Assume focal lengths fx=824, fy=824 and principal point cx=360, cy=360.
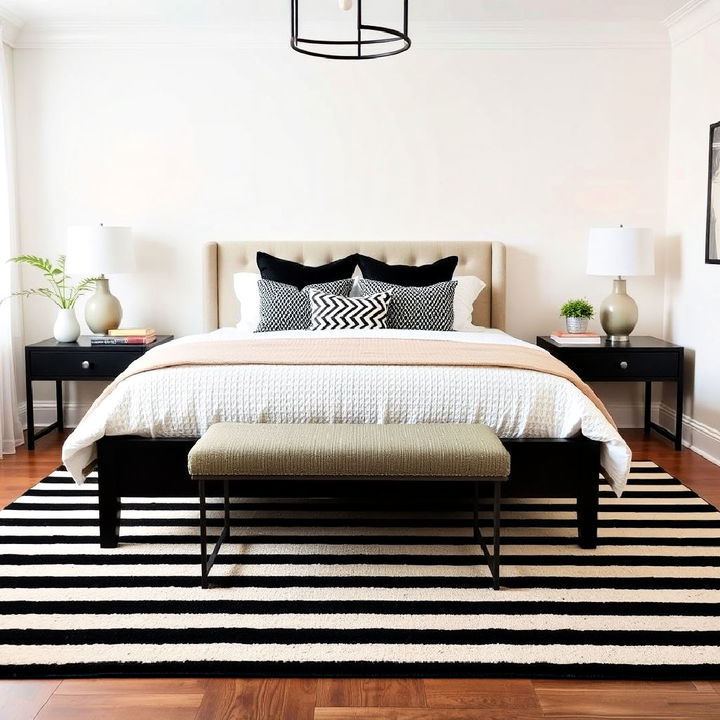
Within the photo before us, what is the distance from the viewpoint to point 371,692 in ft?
6.83

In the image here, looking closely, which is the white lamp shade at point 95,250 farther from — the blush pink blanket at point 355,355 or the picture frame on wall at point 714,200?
the picture frame on wall at point 714,200

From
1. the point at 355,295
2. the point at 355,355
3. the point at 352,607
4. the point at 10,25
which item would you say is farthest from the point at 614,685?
the point at 10,25

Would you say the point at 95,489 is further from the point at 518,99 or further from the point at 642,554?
the point at 518,99

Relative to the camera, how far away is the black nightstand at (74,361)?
4590mm

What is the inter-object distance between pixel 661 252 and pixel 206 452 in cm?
355

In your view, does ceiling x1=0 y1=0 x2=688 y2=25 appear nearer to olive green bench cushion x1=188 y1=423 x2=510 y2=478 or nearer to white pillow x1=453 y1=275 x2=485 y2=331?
white pillow x1=453 y1=275 x2=485 y2=331

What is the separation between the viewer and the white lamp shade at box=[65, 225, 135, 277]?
182 inches

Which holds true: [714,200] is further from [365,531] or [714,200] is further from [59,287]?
[59,287]

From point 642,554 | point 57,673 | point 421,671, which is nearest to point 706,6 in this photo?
point 642,554

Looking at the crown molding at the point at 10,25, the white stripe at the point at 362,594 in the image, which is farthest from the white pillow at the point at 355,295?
the white stripe at the point at 362,594

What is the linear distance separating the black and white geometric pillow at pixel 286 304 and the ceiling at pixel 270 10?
154cm

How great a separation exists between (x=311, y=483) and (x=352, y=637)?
0.77 metres

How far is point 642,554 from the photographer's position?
9.83 ft

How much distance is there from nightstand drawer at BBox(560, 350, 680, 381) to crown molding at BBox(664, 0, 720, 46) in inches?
71.1
